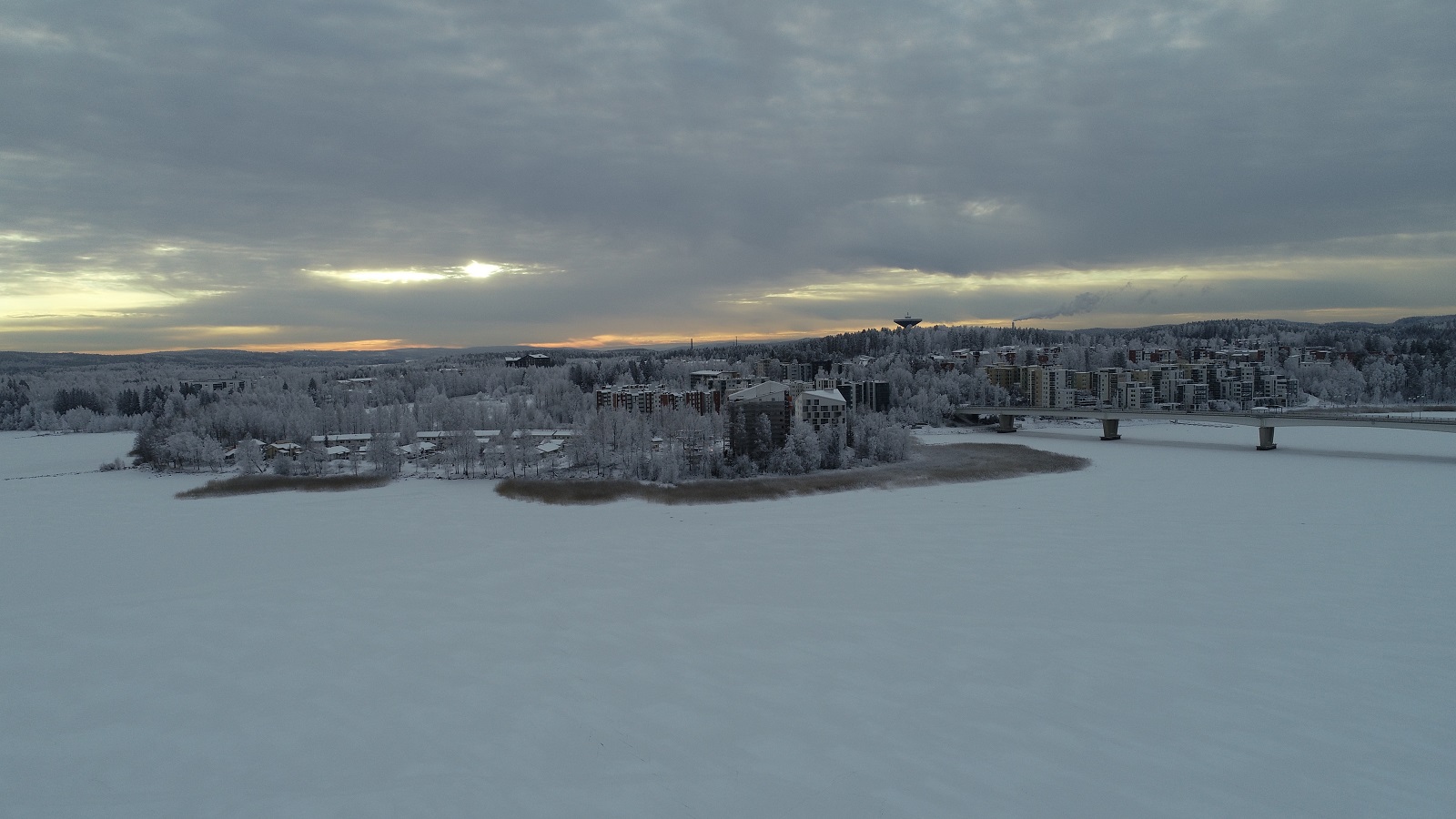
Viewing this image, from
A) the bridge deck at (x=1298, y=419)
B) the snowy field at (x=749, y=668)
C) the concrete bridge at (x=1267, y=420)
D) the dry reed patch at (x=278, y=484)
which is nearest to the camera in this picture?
the snowy field at (x=749, y=668)

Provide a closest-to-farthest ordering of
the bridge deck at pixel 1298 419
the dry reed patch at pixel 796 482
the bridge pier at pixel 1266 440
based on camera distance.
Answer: the dry reed patch at pixel 796 482 < the bridge deck at pixel 1298 419 < the bridge pier at pixel 1266 440

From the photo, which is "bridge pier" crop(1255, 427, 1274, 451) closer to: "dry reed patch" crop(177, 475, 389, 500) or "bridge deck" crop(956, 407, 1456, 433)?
"bridge deck" crop(956, 407, 1456, 433)

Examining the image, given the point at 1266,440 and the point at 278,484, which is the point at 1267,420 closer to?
the point at 1266,440

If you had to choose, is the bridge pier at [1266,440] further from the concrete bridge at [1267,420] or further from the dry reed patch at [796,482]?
the dry reed patch at [796,482]

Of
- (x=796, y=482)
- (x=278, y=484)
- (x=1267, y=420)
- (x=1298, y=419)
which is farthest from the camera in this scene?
(x=1267, y=420)

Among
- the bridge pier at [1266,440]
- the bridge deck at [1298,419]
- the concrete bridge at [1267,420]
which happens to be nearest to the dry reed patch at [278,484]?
the concrete bridge at [1267,420]

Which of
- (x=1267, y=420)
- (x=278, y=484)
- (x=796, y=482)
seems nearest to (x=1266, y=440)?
(x=1267, y=420)

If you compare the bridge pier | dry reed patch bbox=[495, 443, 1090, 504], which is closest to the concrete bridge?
the bridge pier
